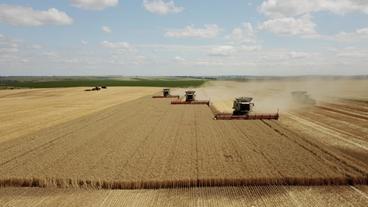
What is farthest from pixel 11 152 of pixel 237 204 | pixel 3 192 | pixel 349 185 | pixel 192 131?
pixel 349 185

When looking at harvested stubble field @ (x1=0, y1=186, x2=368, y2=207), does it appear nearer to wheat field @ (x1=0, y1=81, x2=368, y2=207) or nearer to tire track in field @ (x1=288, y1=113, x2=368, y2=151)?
wheat field @ (x1=0, y1=81, x2=368, y2=207)

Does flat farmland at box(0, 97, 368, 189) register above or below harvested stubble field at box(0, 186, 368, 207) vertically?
above

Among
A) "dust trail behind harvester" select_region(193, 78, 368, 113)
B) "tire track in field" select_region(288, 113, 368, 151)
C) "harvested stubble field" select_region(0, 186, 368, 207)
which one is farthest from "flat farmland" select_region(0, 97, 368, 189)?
"dust trail behind harvester" select_region(193, 78, 368, 113)

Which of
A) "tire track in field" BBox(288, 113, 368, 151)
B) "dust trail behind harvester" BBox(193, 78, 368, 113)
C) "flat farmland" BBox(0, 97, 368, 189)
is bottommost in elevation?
"dust trail behind harvester" BBox(193, 78, 368, 113)

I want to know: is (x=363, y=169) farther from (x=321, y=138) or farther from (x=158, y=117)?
(x=158, y=117)

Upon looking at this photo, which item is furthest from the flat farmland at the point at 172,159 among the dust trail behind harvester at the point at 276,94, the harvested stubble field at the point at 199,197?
the dust trail behind harvester at the point at 276,94

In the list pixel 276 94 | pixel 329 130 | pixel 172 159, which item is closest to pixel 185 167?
pixel 172 159
